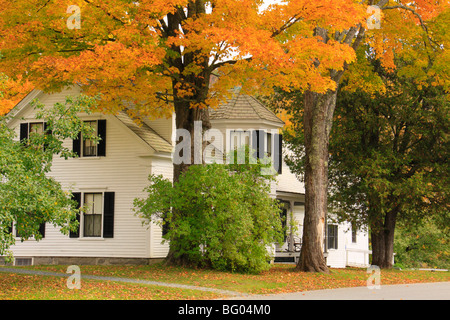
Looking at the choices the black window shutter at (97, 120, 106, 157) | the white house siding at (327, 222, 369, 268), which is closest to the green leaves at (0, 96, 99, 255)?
the black window shutter at (97, 120, 106, 157)

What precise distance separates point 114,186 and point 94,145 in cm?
206

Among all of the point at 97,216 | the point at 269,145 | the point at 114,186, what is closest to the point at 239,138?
the point at 269,145

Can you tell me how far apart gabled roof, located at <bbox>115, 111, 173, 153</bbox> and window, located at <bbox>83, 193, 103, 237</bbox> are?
318cm

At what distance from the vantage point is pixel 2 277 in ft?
57.7

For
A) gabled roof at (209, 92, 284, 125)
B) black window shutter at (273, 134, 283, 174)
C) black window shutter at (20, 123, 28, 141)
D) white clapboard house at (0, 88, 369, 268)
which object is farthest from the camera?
black window shutter at (273, 134, 283, 174)

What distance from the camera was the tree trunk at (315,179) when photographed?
2178cm

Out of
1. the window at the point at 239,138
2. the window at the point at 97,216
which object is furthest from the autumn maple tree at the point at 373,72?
the window at the point at 97,216

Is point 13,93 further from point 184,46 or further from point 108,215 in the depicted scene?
point 184,46

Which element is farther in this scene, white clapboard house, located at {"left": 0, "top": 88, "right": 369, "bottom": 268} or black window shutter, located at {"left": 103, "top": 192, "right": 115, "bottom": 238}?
black window shutter, located at {"left": 103, "top": 192, "right": 115, "bottom": 238}

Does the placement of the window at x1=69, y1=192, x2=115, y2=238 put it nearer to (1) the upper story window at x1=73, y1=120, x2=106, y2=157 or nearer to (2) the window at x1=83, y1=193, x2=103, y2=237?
(2) the window at x1=83, y1=193, x2=103, y2=237

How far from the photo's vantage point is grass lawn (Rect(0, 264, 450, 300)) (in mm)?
13984

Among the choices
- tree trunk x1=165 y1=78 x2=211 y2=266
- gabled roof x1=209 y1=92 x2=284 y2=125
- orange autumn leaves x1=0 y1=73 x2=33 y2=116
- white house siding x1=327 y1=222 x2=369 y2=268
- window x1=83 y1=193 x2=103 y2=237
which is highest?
orange autumn leaves x1=0 y1=73 x2=33 y2=116

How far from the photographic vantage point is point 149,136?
89.7 feet

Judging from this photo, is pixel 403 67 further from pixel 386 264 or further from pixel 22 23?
pixel 22 23
